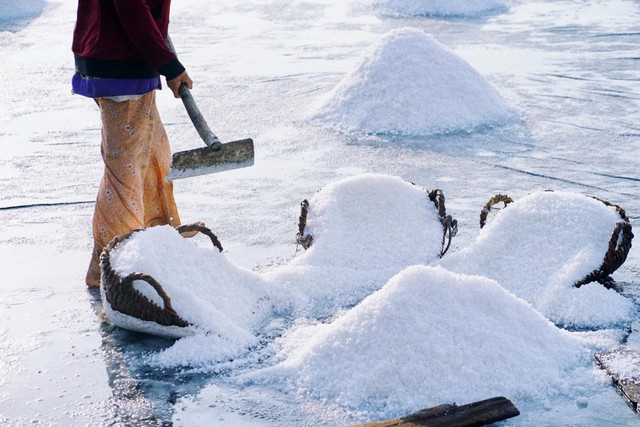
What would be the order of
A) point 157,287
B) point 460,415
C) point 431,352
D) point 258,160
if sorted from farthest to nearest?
point 258,160 < point 157,287 < point 431,352 < point 460,415

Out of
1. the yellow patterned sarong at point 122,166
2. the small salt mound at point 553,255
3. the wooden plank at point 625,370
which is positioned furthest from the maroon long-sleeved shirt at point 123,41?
the wooden plank at point 625,370

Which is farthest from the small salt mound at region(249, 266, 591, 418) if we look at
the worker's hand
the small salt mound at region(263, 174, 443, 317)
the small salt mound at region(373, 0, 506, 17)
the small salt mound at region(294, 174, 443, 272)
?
the small salt mound at region(373, 0, 506, 17)

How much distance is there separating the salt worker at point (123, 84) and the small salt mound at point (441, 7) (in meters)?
6.71

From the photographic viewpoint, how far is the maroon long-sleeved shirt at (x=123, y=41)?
3166mm

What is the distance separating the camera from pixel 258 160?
497cm

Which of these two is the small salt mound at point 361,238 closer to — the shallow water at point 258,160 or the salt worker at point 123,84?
the shallow water at point 258,160

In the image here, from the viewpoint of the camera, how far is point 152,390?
2.68 meters

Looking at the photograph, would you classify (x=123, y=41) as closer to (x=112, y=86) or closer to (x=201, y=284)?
(x=112, y=86)

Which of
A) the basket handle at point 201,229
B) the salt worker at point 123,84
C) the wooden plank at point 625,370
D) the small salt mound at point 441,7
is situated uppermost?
the salt worker at point 123,84

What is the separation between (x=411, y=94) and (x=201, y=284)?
2799 millimetres

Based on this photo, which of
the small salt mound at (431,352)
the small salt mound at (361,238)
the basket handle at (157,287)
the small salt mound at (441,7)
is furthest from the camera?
the small salt mound at (441,7)

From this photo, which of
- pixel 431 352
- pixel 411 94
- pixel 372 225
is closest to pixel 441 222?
pixel 372 225

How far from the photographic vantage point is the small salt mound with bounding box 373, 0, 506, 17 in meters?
9.79

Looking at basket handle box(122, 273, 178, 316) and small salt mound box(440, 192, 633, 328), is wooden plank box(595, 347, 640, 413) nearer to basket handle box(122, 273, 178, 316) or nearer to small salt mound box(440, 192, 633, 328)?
small salt mound box(440, 192, 633, 328)
